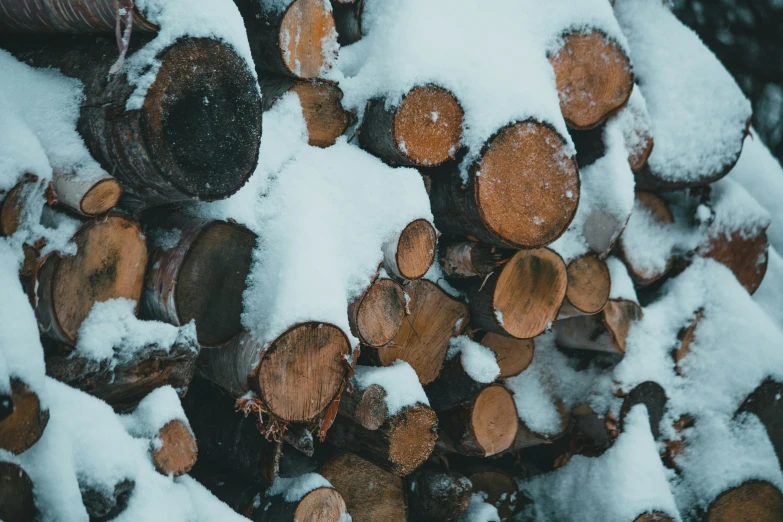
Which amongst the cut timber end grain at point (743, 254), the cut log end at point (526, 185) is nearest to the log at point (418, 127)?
the cut log end at point (526, 185)

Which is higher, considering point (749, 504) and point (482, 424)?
point (482, 424)

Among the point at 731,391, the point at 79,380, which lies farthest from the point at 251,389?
the point at 731,391

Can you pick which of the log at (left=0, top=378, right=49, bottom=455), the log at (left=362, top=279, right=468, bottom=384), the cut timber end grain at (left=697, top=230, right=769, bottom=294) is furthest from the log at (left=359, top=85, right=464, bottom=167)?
the cut timber end grain at (left=697, top=230, right=769, bottom=294)

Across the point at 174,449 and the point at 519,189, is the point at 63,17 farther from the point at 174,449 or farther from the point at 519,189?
the point at 519,189

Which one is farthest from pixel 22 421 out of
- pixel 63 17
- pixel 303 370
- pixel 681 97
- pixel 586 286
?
pixel 681 97

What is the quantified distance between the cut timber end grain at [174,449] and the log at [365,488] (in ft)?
1.83

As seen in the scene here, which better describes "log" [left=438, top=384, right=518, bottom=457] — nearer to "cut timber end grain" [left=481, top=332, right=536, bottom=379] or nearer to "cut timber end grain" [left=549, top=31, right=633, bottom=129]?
"cut timber end grain" [left=481, top=332, right=536, bottom=379]

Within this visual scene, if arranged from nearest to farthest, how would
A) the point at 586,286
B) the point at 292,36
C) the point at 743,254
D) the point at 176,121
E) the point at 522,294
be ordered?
the point at 176,121 < the point at 292,36 < the point at 522,294 < the point at 586,286 < the point at 743,254

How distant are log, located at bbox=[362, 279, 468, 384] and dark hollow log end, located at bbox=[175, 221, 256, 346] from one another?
1.68 feet

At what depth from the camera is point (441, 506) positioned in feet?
6.84

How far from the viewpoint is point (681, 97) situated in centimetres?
250

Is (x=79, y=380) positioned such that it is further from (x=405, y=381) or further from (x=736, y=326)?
(x=736, y=326)

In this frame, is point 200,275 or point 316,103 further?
point 316,103

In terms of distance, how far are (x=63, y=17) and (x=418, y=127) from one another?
890mm
